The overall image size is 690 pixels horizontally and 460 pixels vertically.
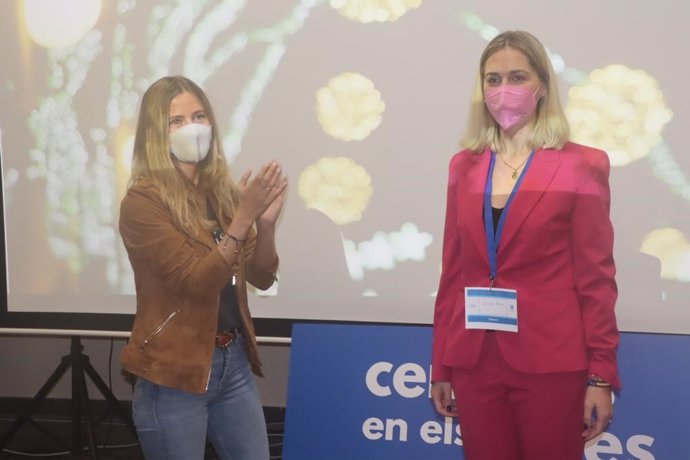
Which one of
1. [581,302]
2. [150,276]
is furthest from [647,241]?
[150,276]

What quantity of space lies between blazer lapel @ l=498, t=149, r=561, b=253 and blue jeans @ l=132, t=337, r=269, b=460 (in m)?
0.80

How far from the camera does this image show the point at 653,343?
8.52 ft

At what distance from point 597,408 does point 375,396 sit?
1163 millimetres

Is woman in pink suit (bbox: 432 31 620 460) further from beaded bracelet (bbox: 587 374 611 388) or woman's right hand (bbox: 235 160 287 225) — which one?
woman's right hand (bbox: 235 160 287 225)

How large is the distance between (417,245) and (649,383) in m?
1.00

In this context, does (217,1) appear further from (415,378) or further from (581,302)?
(581,302)

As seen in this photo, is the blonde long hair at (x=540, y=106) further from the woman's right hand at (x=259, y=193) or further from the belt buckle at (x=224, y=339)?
the belt buckle at (x=224, y=339)

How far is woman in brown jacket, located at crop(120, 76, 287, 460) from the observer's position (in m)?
1.84

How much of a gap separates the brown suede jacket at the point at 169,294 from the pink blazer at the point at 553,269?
652 millimetres

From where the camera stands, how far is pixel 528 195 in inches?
71.7

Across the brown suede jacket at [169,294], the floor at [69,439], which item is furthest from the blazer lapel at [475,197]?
the floor at [69,439]

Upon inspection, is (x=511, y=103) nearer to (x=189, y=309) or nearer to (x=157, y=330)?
(x=189, y=309)

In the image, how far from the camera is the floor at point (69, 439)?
11.4 ft

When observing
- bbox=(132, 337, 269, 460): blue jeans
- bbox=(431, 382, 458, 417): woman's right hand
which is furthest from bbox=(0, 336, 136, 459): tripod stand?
bbox=(431, 382, 458, 417): woman's right hand
